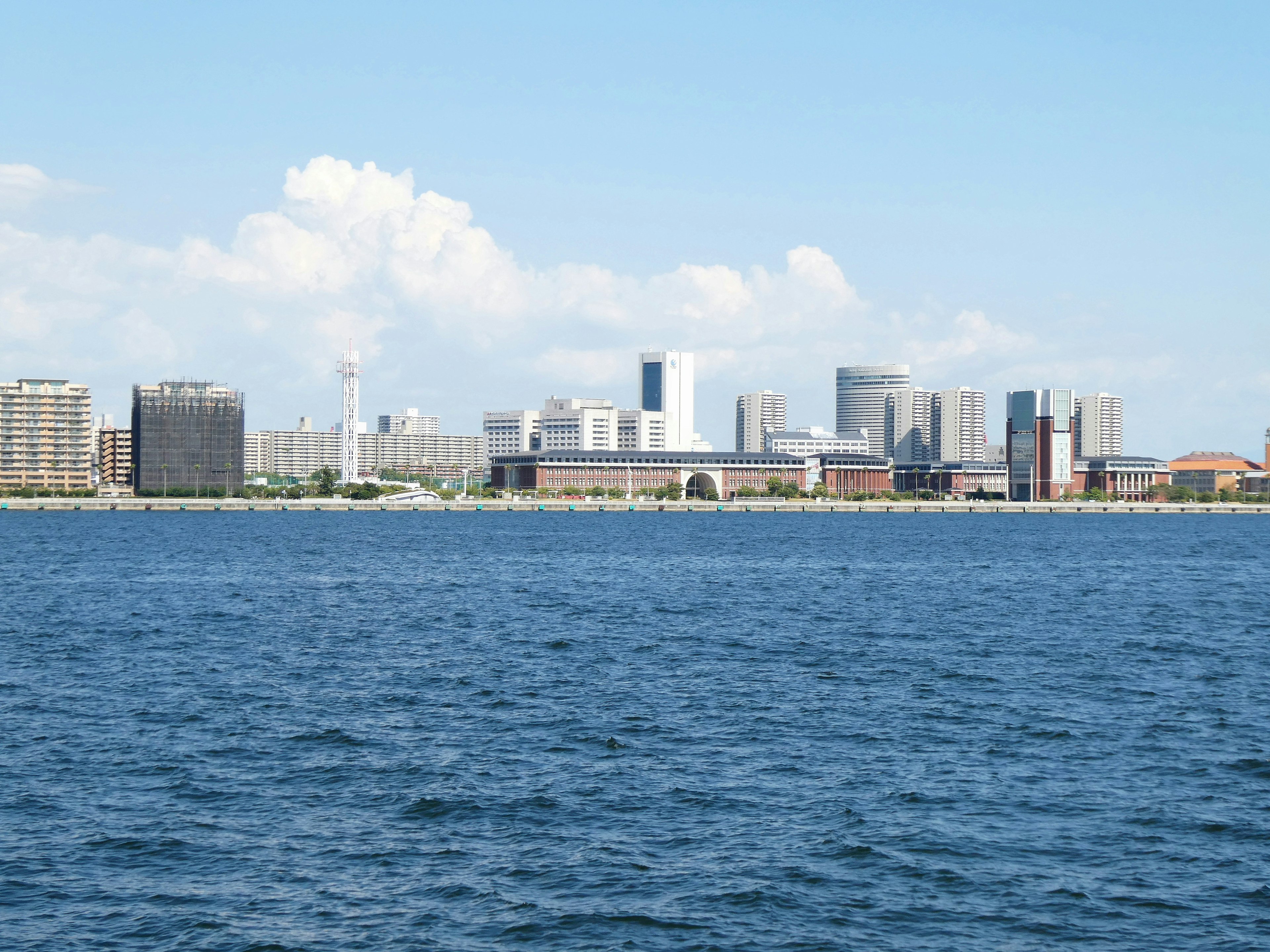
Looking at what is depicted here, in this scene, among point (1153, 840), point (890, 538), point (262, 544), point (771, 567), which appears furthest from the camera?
point (890, 538)

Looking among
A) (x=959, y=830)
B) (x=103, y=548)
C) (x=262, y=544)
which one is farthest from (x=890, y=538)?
(x=959, y=830)

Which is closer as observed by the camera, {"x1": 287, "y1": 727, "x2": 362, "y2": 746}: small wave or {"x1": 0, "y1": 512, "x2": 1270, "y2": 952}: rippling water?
{"x1": 0, "y1": 512, "x2": 1270, "y2": 952}: rippling water

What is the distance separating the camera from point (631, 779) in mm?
28406

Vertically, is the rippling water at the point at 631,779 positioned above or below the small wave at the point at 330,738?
below

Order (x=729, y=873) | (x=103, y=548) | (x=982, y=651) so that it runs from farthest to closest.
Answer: (x=103, y=548)
(x=982, y=651)
(x=729, y=873)

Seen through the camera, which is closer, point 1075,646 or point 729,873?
point 729,873

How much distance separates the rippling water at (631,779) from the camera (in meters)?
20.3

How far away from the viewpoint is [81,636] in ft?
173

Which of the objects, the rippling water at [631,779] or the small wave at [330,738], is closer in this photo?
the rippling water at [631,779]

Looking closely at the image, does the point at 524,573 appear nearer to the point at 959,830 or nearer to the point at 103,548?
the point at 103,548

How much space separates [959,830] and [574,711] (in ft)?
46.4

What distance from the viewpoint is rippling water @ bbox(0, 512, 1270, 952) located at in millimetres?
20344

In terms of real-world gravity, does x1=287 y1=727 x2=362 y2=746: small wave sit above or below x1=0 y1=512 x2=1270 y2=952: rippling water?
above

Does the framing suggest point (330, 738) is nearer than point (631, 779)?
No
